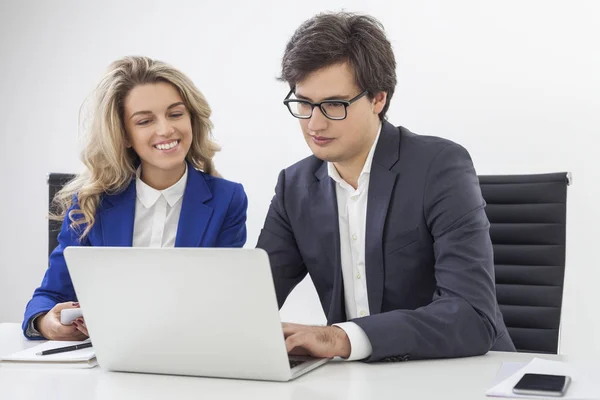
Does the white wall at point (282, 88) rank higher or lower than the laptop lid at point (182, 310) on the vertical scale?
higher

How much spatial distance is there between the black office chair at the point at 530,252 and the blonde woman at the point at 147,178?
787 millimetres

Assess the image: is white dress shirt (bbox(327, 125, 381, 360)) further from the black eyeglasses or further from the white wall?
the white wall

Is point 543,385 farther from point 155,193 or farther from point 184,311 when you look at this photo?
point 155,193

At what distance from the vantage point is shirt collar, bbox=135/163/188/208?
2367 mm

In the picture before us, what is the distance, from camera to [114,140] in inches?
93.7

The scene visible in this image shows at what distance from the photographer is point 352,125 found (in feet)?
6.39

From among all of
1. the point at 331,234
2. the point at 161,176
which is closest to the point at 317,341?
the point at 331,234

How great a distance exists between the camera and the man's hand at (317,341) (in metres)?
1.51

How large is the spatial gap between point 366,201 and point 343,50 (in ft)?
1.27

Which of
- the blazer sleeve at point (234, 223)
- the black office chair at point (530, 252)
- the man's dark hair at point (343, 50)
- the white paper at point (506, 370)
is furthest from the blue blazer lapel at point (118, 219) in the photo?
the white paper at point (506, 370)

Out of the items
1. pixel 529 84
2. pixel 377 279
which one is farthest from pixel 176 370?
pixel 529 84

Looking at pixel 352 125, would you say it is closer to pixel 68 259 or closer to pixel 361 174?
pixel 361 174

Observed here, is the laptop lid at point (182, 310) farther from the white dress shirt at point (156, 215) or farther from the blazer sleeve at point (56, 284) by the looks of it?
the white dress shirt at point (156, 215)

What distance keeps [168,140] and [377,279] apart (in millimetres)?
783
